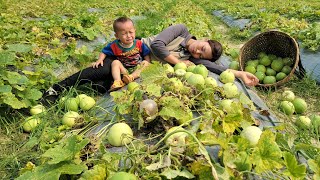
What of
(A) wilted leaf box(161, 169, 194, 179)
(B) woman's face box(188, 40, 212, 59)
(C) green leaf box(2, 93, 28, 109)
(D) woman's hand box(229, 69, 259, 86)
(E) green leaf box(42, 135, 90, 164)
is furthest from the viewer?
(B) woman's face box(188, 40, 212, 59)

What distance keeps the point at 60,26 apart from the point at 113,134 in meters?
4.55

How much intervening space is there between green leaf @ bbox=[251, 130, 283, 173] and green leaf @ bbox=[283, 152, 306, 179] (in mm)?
43

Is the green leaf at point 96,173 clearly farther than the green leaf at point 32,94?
No

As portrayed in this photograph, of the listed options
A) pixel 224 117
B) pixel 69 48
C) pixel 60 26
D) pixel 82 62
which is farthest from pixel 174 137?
pixel 60 26

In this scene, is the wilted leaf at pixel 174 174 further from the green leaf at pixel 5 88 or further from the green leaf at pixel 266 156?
the green leaf at pixel 5 88

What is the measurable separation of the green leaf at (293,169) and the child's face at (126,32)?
298cm

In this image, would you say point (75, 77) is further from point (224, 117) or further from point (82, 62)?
point (224, 117)

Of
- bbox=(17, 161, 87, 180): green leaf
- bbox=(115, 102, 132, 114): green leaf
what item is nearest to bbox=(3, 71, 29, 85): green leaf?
bbox=(115, 102, 132, 114): green leaf

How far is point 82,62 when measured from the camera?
5141 mm

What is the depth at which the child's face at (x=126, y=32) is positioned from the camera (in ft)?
13.9

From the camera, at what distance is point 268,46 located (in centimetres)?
500

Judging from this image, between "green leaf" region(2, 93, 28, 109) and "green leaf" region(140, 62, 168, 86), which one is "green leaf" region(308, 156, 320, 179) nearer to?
"green leaf" region(140, 62, 168, 86)

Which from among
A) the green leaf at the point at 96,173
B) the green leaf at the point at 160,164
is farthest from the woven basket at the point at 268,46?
the green leaf at the point at 96,173

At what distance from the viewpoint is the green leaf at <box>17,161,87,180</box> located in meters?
1.86
